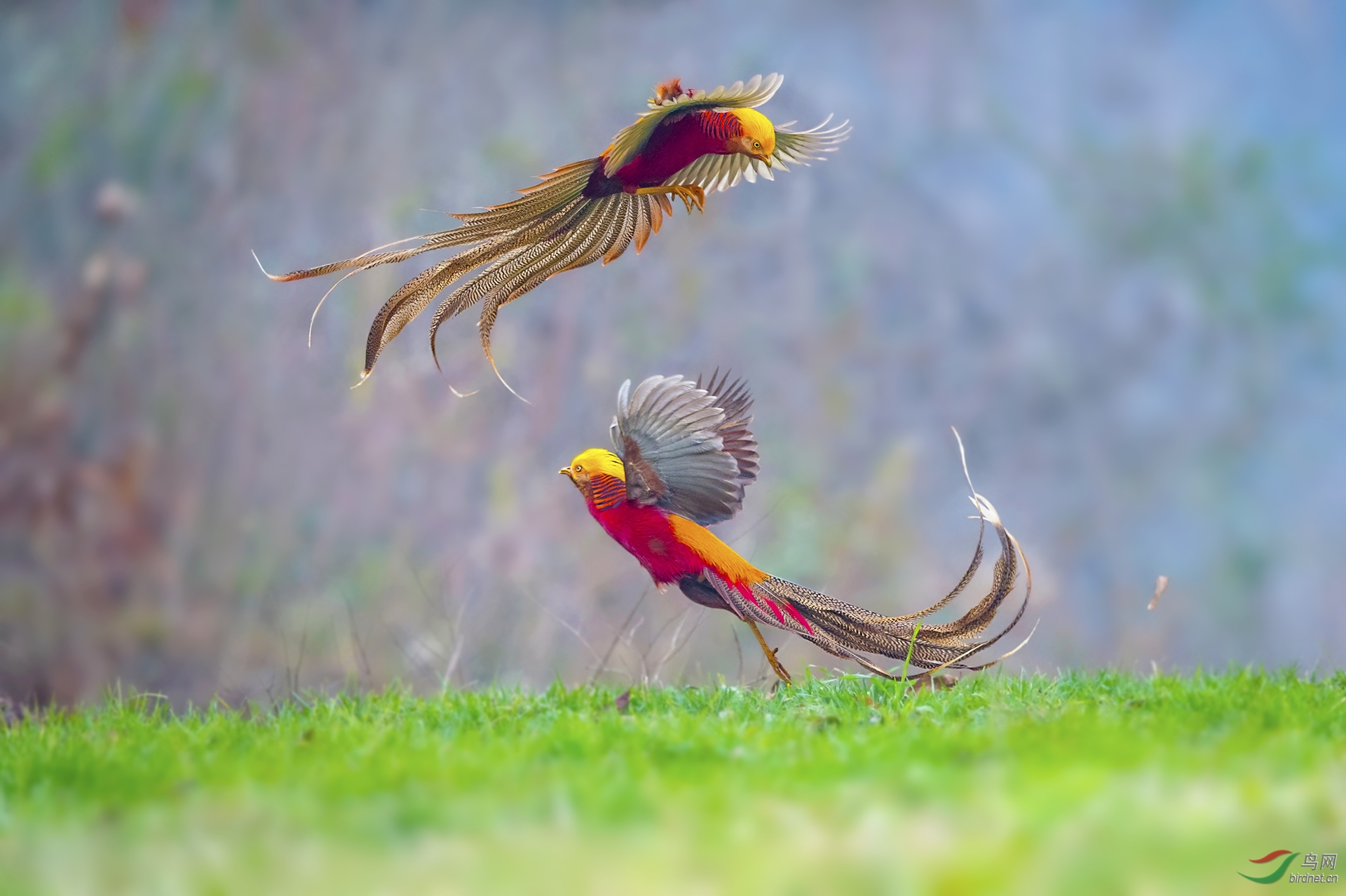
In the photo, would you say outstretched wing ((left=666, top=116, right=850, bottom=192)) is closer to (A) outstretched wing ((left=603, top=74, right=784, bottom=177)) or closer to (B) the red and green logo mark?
(A) outstretched wing ((left=603, top=74, right=784, bottom=177))

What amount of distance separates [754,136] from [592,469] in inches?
54.2

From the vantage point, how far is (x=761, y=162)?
4043 mm

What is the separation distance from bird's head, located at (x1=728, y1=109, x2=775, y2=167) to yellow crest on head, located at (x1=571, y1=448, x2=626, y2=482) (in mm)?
1243

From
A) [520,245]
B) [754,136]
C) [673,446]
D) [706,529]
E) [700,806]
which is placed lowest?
[700,806]

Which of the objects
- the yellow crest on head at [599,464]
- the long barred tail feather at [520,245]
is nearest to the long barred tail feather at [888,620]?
the yellow crest on head at [599,464]

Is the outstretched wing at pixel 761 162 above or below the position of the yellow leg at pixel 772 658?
above

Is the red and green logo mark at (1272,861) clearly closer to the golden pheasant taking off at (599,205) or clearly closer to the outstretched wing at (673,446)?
the outstretched wing at (673,446)

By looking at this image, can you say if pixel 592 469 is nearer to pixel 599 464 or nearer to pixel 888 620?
→ pixel 599 464

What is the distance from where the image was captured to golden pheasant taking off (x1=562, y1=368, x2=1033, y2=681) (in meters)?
3.79

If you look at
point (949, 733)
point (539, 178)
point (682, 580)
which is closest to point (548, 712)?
point (682, 580)

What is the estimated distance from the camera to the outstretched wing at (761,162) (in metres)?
4.11

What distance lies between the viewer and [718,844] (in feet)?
6.10

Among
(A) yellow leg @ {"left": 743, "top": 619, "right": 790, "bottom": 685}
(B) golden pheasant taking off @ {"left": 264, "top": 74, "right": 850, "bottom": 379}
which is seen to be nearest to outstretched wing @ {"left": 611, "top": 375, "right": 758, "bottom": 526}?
(A) yellow leg @ {"left": 743, "top": 619, "right": 790, "bottom": 685}

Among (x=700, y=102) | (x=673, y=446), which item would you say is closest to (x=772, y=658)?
(x=673, y=446)
